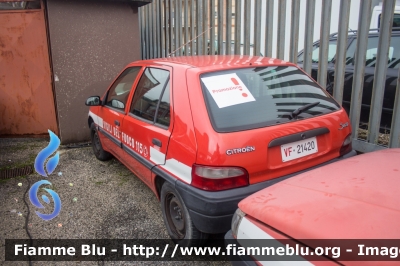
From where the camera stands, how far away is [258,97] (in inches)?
108

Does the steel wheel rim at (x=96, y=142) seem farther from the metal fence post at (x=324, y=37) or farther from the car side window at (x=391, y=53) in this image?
the car side window at (x=391, y=53)

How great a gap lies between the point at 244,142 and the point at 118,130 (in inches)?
78.1

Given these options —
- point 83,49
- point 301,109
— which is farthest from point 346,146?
point 83,49

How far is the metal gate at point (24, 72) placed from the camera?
5801 mm

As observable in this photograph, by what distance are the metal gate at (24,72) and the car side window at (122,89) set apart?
2338mm

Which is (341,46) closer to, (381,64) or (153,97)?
(381,64)

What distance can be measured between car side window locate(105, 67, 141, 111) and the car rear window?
4.66ft

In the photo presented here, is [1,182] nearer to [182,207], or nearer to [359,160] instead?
[182,207]

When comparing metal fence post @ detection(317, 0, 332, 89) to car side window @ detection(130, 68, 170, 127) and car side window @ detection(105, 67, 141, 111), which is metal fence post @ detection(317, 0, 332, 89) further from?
car side window @ detection(105, 67, 141, 111)

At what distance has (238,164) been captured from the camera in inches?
95.0

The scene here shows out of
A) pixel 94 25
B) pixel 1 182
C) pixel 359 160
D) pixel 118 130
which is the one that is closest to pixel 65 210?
pixel 118 130

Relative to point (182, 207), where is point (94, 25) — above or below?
above

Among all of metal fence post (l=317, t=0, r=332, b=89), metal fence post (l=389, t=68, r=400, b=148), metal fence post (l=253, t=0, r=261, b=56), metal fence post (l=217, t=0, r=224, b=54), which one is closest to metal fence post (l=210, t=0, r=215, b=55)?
metal fence post (l=217, t=0, r=224, b=54)

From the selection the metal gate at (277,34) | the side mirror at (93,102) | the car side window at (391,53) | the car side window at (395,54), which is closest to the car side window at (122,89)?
the side mirror at (93,102)
